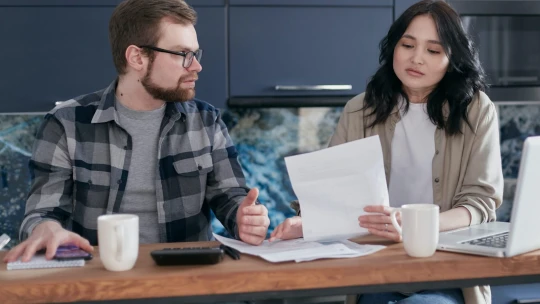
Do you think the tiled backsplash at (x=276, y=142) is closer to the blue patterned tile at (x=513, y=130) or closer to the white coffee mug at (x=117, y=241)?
the blue patterned tile at (x=513, y=130)

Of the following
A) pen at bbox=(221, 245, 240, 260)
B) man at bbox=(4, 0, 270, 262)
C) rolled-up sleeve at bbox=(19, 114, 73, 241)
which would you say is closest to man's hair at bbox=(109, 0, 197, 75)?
man at bbox=(4, 0, 270, 262)

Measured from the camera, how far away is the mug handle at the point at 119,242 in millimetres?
1379

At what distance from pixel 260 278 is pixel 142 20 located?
1.04m

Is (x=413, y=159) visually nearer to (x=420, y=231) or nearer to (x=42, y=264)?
(x=420, y=231)

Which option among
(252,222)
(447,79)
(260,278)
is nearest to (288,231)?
(252,222)

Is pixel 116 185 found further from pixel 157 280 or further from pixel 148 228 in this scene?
pixel 157 280

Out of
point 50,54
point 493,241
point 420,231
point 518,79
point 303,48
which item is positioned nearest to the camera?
point 420,231

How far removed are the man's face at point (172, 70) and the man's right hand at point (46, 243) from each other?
646 millimetres

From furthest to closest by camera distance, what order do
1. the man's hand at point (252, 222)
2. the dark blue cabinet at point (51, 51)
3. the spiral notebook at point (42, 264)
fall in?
the dark blue cabinet at point (51, 51) < the man's hand at point (252, 222) < the spiral notebook at point (42, 264)

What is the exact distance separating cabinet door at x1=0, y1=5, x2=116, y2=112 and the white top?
119cm

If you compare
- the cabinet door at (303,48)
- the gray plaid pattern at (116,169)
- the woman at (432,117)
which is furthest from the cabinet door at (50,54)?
the woman at (432,117)

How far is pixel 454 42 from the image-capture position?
2.13 metres

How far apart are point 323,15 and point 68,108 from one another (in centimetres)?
121

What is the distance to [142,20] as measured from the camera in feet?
6.99
